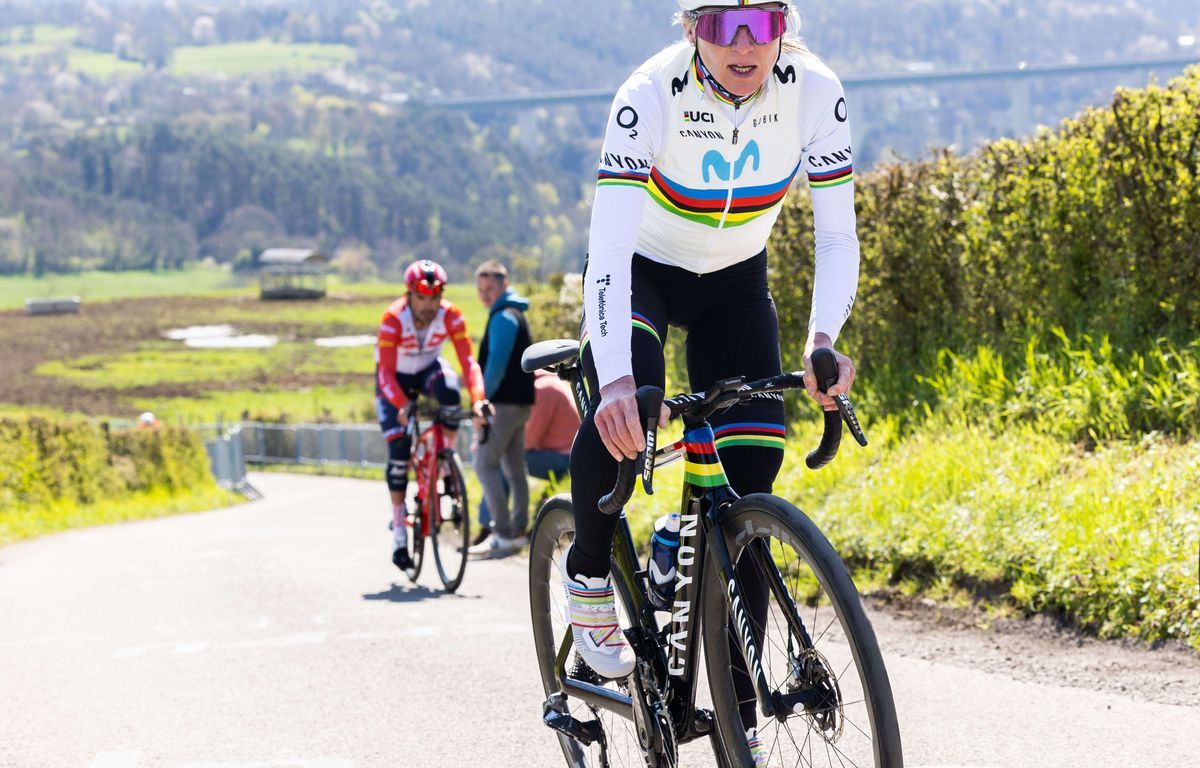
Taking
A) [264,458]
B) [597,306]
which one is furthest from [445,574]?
[264,458]

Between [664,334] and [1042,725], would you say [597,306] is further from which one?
[1042,725]

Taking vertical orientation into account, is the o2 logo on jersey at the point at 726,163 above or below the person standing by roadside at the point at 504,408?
above

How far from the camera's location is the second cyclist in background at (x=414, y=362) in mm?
9297

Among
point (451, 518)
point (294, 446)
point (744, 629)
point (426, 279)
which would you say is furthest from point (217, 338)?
point (744, 629)

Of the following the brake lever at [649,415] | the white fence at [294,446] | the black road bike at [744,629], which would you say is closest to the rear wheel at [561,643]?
the black road bike at [744,629]

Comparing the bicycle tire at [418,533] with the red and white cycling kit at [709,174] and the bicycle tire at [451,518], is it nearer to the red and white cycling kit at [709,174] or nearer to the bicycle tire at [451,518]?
the bicycle tire at [451,518]

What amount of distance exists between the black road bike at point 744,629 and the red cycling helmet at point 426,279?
528cm

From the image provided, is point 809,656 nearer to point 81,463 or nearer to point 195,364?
point 81,463

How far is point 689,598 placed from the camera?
11.6ft

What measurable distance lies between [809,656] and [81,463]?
20455 mm

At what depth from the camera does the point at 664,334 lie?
3.94 metres

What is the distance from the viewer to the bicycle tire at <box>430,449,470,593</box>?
9.39 m

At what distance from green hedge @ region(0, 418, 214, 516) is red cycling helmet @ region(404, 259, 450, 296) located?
1073 centimetres

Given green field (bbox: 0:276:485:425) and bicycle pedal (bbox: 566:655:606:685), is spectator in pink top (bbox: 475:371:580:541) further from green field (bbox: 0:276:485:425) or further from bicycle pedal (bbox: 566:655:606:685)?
green field (bbox: 0:276:485:425)
